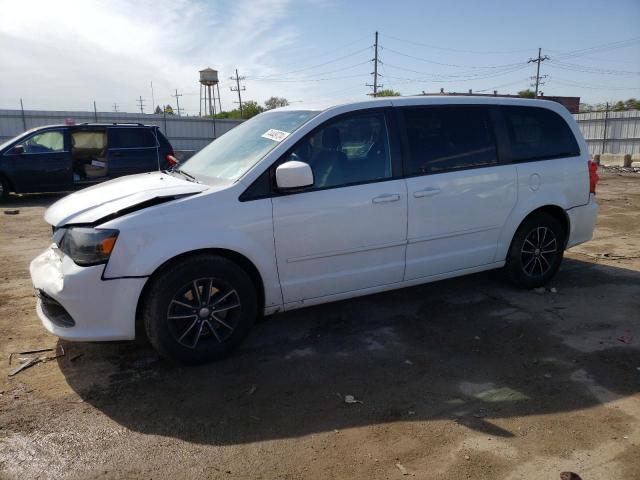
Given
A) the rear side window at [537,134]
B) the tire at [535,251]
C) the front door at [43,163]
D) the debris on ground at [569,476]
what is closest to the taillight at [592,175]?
the rear side window at [537,134]

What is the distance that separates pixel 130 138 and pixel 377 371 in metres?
10.6

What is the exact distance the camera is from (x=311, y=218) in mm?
3807

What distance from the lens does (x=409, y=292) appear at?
17.2 ft

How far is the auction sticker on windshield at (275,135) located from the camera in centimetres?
396

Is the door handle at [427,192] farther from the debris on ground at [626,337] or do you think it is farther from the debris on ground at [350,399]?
the debris on ground at [626,337]

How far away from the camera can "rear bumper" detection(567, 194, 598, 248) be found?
17.2 feet

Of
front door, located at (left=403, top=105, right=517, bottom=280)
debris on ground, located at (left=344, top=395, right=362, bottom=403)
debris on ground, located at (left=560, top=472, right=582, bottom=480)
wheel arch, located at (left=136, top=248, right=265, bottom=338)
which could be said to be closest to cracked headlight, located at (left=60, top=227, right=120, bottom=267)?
wheel arch, located at (left=136, top=248, right=265, bottom=338)

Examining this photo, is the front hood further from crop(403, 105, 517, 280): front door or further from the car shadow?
crop(403, 105, 517, 280): front door

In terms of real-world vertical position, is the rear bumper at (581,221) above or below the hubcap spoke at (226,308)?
above

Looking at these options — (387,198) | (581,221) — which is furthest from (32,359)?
(581,221)

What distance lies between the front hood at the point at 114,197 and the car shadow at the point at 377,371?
1080mm

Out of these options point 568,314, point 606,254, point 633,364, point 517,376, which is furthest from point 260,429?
point 606,254

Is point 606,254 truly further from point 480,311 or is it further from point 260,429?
point 260,429

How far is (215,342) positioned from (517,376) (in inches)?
84.1
